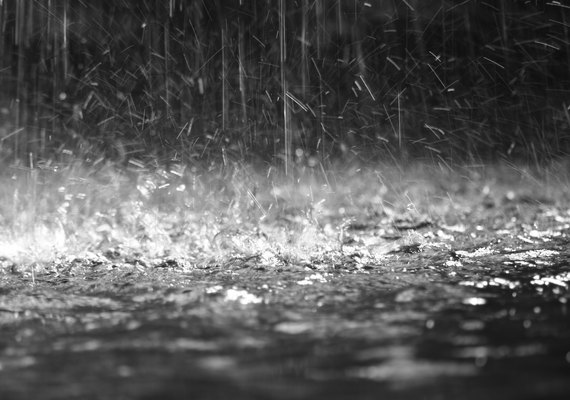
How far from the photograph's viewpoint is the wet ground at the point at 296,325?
2.00 m

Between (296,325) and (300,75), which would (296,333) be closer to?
(296,325)

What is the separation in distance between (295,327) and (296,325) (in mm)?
30

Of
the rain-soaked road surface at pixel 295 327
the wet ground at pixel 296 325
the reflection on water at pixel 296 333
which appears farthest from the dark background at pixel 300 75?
the reflection on water at pixel 296 333

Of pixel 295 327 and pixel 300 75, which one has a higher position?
pixel 295 327

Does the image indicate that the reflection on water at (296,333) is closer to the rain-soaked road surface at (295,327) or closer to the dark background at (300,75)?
the rain-soaked road surface at (295,327)

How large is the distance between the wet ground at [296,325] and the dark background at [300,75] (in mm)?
5386

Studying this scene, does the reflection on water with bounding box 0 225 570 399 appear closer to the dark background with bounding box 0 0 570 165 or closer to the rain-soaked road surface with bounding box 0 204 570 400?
the rain-soaked road surface with bounding box 0 204 570 400

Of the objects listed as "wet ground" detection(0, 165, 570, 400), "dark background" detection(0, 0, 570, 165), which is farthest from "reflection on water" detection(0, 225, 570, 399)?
"dark background" detection(0, 0, 570, 165)

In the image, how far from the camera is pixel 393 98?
1002 centimetres

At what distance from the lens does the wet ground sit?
1997 mm

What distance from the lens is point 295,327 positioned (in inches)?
103

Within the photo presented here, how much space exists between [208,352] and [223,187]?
5.49 meters

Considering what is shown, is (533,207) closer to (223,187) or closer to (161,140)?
(223,187)

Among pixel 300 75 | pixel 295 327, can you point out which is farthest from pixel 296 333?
pixel 300 75
